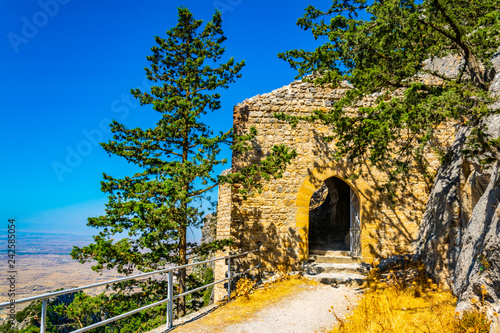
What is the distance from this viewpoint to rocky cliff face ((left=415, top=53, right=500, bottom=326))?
3.93 m

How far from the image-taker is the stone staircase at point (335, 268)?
7160 mm

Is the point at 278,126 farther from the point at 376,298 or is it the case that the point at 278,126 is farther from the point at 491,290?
the point at 491,290

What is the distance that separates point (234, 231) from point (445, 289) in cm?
481

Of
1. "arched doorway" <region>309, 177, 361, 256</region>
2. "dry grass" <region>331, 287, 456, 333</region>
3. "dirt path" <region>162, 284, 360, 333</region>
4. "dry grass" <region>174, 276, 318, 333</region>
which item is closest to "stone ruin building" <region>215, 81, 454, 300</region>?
"dry grass" <region>174, 276, 318, 333</region>

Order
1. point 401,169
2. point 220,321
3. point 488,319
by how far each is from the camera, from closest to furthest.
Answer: point 488,319
point 220,321
point 401,169

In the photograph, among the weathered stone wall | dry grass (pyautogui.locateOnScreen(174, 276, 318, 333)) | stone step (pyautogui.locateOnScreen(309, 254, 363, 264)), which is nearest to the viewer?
dry grass (pyautogui.locateOnScreen(174, 276, 318, 333))

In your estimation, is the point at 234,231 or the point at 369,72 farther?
the point at 234,231

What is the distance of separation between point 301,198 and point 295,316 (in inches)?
144

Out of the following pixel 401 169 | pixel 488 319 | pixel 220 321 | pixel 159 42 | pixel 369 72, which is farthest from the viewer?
pixel 159 42

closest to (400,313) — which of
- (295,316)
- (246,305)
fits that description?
(295,316)

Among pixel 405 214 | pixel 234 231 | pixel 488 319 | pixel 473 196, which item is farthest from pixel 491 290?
pixel 234 231

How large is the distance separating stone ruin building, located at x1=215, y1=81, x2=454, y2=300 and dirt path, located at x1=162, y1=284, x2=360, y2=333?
1812 millimetres

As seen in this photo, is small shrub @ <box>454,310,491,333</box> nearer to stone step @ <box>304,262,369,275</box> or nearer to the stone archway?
stone step @ <box>304,262,369,275</box>

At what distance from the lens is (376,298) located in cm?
557
